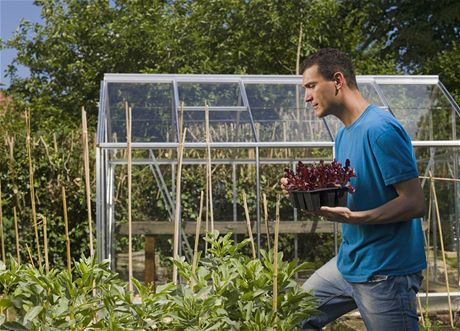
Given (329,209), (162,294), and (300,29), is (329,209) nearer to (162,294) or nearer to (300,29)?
(162,294)

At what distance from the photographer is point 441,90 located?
26.1 feet

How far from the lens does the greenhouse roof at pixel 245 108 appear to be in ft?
23.5

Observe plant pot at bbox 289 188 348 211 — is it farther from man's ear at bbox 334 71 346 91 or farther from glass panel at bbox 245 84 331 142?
glass panel at bbox 245 84 331 142

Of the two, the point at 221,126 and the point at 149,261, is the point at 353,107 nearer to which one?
the point at 221,126

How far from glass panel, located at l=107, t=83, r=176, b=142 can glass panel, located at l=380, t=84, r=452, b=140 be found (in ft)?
7.06

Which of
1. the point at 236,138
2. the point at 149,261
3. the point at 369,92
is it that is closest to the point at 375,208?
the point at 236,138

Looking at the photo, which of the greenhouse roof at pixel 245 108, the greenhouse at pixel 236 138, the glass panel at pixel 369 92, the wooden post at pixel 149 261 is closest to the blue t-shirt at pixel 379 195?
the greenhouse at pixel 236 138

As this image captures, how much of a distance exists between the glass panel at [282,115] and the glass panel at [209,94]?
15cm

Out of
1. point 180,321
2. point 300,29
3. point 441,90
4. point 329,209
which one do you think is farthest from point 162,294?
point 300,29

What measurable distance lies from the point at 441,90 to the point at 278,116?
1.72 m

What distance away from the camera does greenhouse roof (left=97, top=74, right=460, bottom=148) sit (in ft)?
23.5

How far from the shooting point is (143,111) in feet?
24.0

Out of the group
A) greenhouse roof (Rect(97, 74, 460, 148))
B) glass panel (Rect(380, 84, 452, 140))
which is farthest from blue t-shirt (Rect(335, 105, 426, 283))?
glass panel (Rect(380, 84, 452, 140))

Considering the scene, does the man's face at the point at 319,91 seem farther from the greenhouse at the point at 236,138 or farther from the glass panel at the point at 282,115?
the glass panel at the point at 282,115
